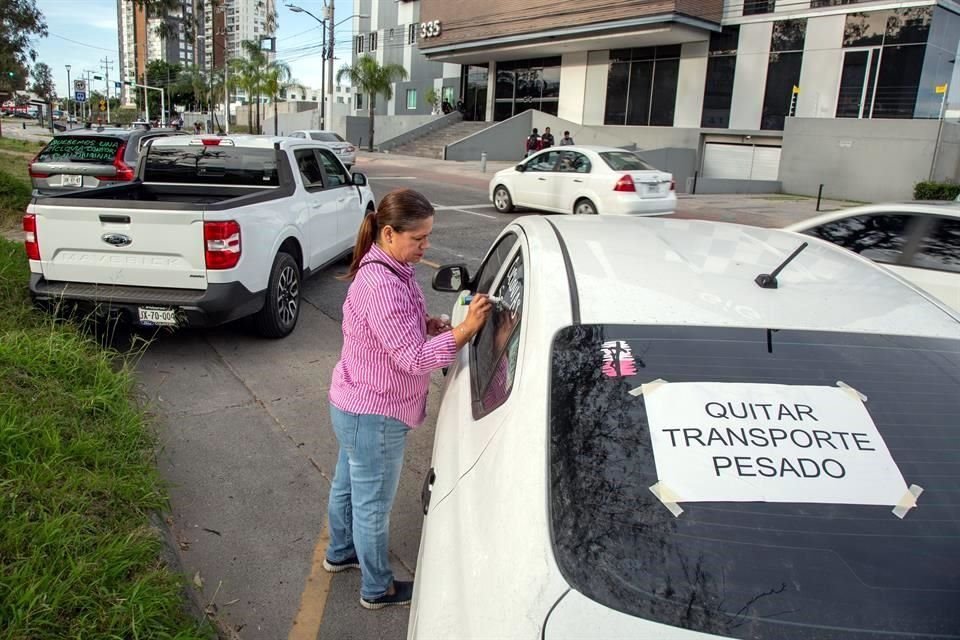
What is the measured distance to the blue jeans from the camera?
8.57 ft

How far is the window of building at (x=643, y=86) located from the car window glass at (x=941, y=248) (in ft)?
86.0

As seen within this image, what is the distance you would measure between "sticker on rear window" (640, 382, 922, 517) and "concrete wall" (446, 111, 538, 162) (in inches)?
1281

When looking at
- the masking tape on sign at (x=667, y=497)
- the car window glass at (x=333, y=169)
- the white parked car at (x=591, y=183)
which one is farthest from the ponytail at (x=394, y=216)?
the white parked car at (x=591, y=183)

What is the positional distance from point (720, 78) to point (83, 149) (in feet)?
77.9

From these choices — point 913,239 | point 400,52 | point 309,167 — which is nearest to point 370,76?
point 400,52

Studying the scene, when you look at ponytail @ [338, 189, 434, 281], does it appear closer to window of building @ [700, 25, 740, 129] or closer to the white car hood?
the white car hood

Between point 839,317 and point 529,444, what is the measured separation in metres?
1.07

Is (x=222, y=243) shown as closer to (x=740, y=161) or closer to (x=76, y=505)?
(x=76, y=505)

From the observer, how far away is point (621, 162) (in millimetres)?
13586

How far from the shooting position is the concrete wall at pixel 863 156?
71.0 feet

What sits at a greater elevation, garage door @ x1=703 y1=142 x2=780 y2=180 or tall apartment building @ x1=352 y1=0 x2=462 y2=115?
tall apartment building @ x1=352 y1=0 x2=462 y2=115

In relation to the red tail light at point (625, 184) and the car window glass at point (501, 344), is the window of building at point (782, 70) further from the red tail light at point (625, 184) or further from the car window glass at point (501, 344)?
the car window glass at point (501, 344)

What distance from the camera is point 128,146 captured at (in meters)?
12.2

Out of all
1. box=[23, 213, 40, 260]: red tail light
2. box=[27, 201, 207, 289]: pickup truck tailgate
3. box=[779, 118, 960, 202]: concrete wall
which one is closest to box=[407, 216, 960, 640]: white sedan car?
box=[27, 201, 207, 289]: pickup truck tailgate
